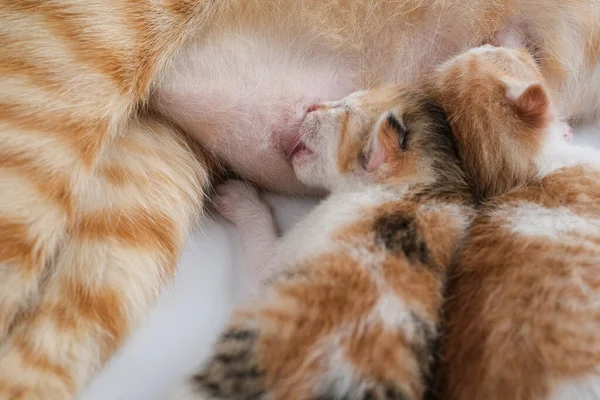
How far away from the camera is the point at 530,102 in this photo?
1010mm

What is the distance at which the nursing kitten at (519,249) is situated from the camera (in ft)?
2.38

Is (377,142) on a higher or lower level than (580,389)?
higher

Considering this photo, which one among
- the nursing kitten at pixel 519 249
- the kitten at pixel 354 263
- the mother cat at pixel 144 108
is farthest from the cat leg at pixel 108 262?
the nursing kitten at pixel 519 249

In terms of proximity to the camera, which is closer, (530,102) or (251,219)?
(530,102)

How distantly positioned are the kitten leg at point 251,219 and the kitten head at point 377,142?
0.33 ft

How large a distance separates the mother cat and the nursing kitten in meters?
0.13

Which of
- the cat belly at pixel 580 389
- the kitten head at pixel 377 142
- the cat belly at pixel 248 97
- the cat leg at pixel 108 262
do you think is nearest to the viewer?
the cat belly at pixel 580 389

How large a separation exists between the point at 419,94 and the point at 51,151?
600 millimetres

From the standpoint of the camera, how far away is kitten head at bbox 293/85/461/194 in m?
0.99

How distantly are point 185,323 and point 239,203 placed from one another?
26 cm

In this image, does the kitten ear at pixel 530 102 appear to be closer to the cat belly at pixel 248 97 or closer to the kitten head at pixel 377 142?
the kitten head at pixel 377 142

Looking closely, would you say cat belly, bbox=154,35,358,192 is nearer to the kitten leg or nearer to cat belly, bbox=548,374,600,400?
the kitten leg

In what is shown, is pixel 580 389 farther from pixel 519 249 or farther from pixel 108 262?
pixel 108 262

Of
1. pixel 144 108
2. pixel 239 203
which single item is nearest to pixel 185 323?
pixel 239 203
